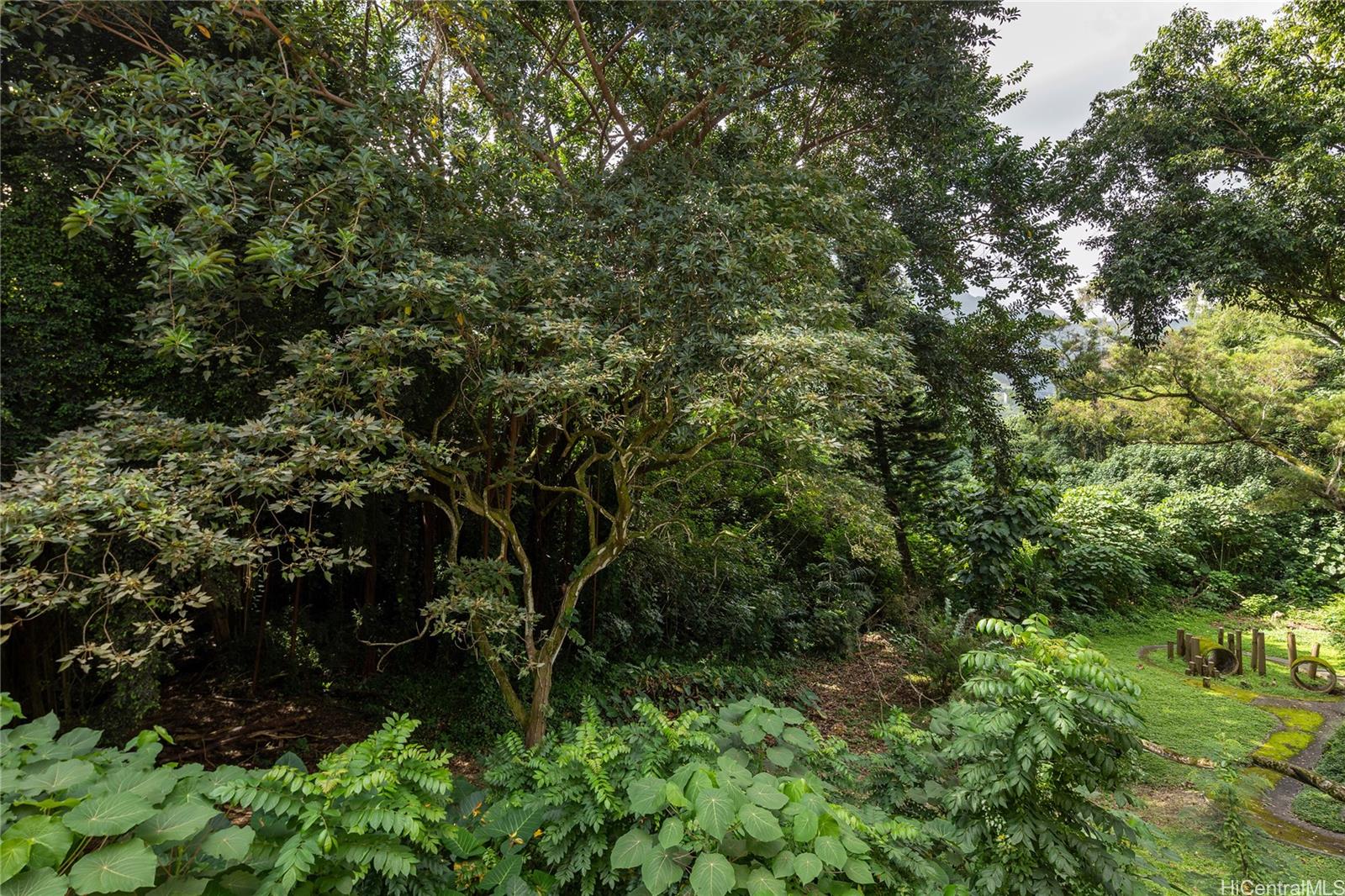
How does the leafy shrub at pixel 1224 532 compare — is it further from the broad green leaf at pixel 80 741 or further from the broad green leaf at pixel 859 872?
the broad green leaf at pixel 80 741

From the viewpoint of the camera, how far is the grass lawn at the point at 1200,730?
10.1 feet

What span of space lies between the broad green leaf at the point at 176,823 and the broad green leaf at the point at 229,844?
49 millimetres

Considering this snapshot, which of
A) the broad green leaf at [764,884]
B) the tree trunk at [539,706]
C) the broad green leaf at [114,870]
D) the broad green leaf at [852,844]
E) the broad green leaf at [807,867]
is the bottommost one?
the tree trunk at [539,706]

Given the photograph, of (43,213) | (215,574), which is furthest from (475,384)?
(43,213)

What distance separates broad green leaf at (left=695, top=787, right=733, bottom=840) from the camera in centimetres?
179

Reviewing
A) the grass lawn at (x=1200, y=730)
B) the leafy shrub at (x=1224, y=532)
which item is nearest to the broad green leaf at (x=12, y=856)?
the grass lawn at (x=1200, y=730)

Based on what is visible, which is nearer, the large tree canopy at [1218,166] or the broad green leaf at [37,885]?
the broad green leaf at [37,885]

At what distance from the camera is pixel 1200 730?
5.52 metres

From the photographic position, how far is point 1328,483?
30.8 ft

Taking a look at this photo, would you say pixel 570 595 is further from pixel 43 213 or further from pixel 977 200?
pixel 977 200

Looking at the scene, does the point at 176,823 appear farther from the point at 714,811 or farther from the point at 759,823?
the point at 759,823

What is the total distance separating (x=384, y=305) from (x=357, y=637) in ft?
12.2

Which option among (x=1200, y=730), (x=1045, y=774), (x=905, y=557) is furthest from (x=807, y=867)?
(x=905, y=557)

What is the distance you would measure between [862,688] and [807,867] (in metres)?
5.37
